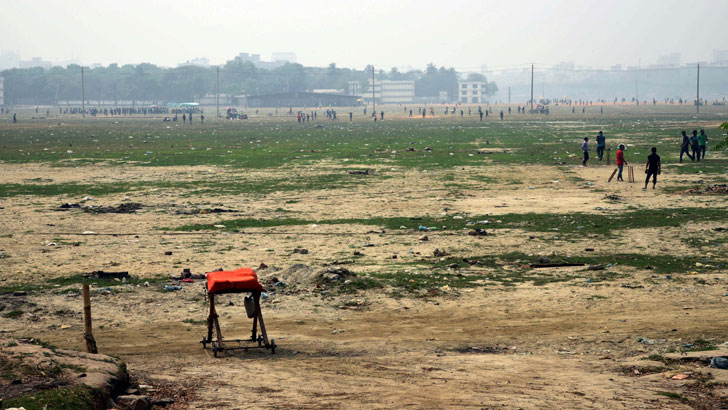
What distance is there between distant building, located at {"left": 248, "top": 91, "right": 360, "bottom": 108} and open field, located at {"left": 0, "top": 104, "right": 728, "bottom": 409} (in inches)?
5317

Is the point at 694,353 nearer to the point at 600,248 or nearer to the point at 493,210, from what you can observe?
the point at 600,248

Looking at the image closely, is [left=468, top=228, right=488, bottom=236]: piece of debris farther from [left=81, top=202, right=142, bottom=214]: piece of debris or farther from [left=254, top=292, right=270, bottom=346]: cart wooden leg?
[left=81, top=202, right=142, bottom=214]: piece of debris

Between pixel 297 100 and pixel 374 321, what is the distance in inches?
6075

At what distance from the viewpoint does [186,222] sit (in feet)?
60.6

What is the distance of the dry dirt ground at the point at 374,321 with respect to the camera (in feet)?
25.8

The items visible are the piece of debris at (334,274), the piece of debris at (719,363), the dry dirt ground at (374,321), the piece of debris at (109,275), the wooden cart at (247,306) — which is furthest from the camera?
the piece of debris at (109,275)

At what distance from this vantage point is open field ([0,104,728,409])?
8211 millimetres

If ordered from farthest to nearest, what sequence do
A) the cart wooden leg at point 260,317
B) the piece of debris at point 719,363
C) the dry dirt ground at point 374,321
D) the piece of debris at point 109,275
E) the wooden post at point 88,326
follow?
the piece of debris at point 109,275 < the cart wooden leg at point 260,317 < the wooden post at point 88,326 < the piece of debris at point 719,363 < the dry dirt ground at point 374,321

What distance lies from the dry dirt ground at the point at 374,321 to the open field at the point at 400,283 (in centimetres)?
4

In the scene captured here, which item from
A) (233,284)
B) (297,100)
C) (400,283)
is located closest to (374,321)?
(400,283)

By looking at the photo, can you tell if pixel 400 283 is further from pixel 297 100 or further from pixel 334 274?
pixel 297 100

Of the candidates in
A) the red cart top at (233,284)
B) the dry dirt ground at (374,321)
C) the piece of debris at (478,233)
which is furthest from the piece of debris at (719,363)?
the piece of debris at (478,233)

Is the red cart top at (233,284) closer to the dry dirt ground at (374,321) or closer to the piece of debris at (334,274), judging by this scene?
the dry dirt ground at (374,321)

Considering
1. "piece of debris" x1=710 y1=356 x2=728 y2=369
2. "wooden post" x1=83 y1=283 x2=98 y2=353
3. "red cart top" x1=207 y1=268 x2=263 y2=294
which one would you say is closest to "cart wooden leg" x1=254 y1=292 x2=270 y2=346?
"red cart top" x1=207 y1=268 x2=263 y2=294
